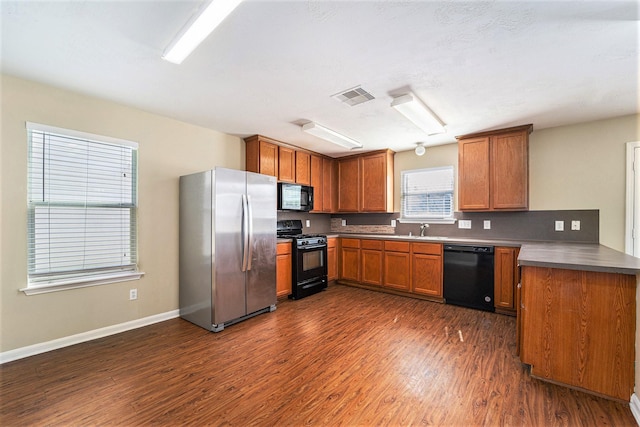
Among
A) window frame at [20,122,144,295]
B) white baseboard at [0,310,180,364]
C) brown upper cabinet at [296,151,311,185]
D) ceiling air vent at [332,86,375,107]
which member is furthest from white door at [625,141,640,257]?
window frame at [20,122,144,295]

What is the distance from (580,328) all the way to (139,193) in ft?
14.1

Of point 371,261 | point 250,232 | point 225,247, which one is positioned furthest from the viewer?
point 371,261

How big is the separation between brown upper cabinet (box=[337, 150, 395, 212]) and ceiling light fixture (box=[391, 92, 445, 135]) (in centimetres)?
144

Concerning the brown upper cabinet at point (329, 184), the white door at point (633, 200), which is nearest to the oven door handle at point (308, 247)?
the brown upper cabinet at point (329, 184)

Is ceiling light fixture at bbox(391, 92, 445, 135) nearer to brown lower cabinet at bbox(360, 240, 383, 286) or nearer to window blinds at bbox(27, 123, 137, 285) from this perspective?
brown lower cabinet at bbox(360, 240, 383, 286)

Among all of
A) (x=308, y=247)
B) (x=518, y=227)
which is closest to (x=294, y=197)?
(x=308, y=247)

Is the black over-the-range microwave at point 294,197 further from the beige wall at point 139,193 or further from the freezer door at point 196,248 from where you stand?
the freezer door at point 196,248

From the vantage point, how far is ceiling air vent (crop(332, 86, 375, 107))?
267 centimetres

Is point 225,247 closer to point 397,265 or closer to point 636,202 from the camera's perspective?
point 397,265

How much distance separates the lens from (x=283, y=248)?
4121 millimetres

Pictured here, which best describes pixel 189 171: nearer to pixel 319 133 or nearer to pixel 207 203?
pixel 207 203

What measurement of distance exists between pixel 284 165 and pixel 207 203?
168 cm

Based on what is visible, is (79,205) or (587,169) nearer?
(79,205)

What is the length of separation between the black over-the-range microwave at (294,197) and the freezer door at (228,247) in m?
1.07
